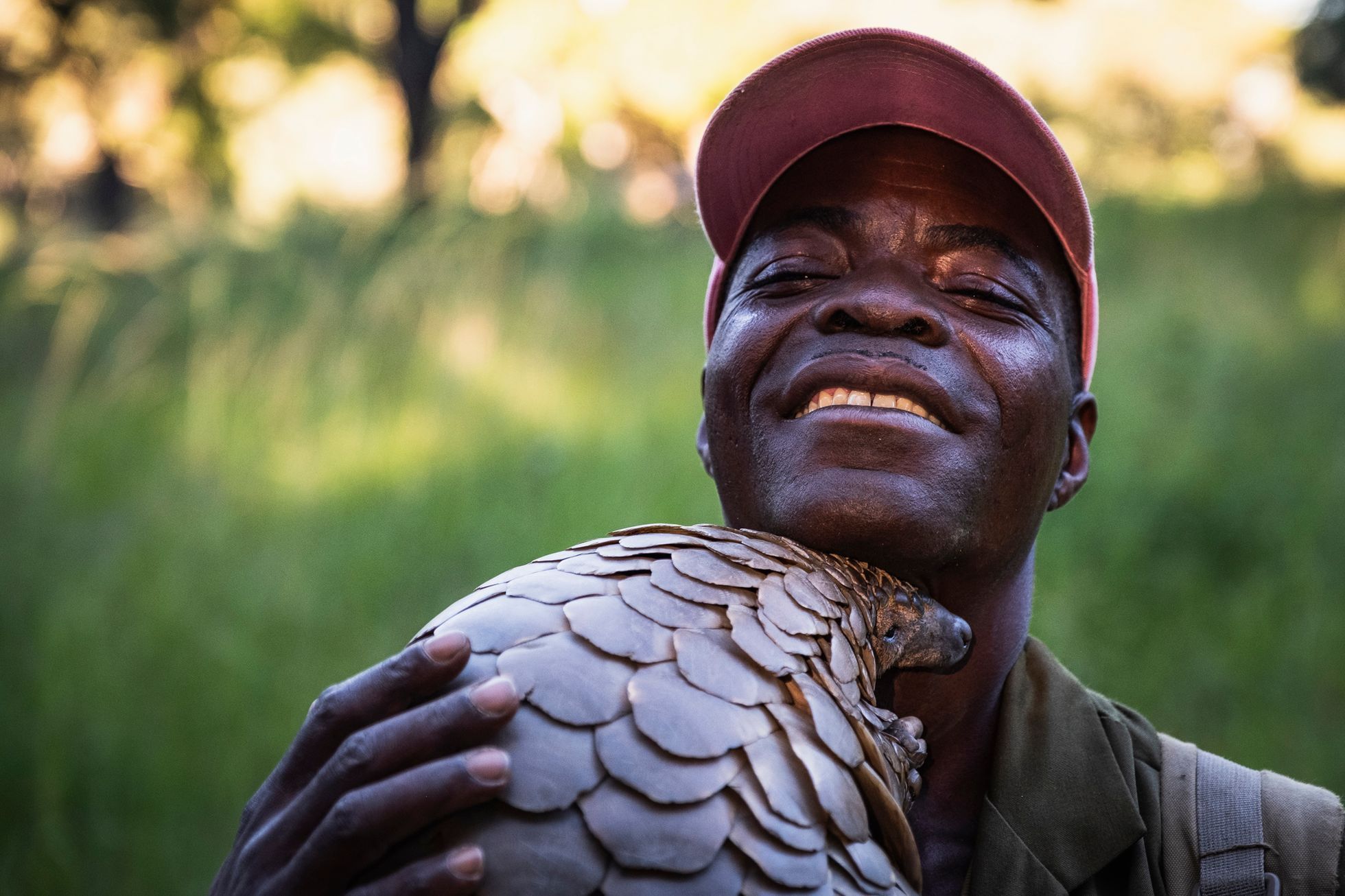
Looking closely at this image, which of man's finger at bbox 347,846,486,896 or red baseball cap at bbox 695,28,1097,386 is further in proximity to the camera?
red baseball cap at bbox 695,28,1097,386

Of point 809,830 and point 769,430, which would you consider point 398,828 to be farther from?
point 769,430

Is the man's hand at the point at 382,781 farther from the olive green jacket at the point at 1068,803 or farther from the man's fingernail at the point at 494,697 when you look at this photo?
Answer: the olive green jacket at the point at 1068,803

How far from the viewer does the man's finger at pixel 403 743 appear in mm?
1303

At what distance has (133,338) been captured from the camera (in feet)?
22.2

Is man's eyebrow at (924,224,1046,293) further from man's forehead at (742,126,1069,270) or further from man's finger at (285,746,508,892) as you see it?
man's finger at (285,746,508,892)

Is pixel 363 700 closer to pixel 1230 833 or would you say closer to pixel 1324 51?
pixel 1230 833

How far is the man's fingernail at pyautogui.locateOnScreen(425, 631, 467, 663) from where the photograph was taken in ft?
4.41

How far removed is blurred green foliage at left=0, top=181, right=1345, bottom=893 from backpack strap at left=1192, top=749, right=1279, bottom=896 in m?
2.71

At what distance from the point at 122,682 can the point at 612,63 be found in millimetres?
6357

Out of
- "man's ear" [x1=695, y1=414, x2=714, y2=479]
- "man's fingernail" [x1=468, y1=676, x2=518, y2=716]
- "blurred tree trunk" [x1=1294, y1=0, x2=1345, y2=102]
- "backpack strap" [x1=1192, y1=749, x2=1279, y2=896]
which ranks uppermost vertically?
"blurred tree trunk" [x1=1294, y1=0, x2=1345, y2=102]

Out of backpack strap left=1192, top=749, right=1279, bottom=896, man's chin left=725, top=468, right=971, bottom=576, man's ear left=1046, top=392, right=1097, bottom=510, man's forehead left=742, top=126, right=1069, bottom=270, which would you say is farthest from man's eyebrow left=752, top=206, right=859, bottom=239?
backpack strap left=1192, top=749, right=1279, bottom=896

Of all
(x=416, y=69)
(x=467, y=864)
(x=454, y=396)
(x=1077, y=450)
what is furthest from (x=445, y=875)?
(x=416, y=69)

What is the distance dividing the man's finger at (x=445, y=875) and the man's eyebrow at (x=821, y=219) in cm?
124

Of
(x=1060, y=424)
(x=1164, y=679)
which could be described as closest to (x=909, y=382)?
(x=1060, y=424)
